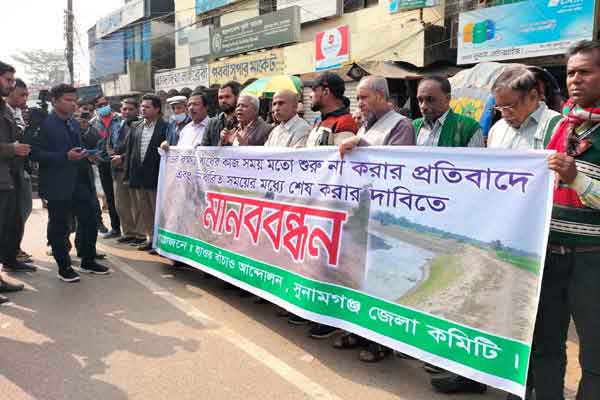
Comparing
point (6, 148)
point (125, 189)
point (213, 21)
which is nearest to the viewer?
point (6, 148)

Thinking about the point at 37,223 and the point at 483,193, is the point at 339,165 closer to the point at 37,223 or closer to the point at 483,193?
the point at 483,193

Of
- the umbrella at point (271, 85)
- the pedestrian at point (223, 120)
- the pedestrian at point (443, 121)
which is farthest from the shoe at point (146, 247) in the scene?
the pedestrian at point (443, 121)

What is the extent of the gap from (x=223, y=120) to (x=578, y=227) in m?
4.12

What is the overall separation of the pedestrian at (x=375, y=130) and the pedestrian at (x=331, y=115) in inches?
10.0

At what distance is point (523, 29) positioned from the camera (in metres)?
9.61

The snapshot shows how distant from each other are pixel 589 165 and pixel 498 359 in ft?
3.35

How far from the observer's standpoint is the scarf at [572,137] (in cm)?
218

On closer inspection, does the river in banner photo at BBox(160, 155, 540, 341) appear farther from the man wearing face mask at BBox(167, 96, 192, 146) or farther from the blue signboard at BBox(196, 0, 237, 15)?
the blue signboard at BBox(196, 0, 237, 15)

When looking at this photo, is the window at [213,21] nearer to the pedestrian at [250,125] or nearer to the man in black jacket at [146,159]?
the man in black jacket at [146,159]

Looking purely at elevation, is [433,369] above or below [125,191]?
below

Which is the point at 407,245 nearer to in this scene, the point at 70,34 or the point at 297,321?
the point at 297,321

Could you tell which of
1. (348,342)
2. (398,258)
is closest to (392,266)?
(398,258)

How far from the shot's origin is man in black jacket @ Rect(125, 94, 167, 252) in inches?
252

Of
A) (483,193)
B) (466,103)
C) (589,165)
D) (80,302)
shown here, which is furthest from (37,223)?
(589,165)
